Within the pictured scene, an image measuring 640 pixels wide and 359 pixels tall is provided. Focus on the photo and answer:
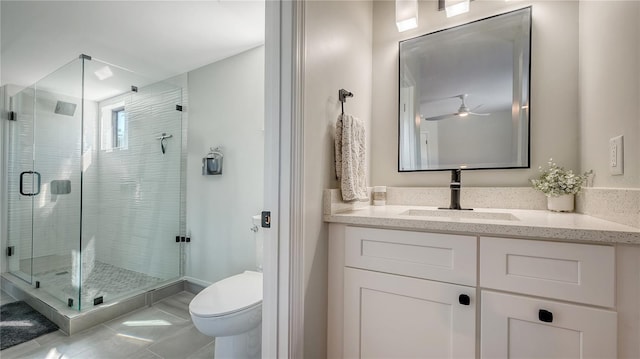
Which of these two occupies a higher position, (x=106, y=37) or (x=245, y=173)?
(x=106, y=37)

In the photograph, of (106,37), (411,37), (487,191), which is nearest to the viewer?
→ (487,191)

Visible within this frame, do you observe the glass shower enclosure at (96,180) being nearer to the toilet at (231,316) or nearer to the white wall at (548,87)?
the toilet at (231,316)

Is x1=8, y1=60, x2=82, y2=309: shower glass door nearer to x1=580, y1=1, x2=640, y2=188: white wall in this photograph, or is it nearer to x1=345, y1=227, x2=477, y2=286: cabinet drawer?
x1=345, y1=227, x2=477, y2=286: cabinet drawer

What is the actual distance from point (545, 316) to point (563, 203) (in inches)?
25.9

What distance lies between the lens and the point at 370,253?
3.59ft

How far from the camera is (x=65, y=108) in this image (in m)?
2.31

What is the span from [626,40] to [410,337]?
4.16ft

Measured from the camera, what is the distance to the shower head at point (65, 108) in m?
2.27

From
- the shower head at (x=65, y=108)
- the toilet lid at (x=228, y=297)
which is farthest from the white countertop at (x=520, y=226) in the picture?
the shower head at (x=65, y=108)

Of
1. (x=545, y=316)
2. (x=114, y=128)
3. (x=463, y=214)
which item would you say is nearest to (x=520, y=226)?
(x=545, y=316)

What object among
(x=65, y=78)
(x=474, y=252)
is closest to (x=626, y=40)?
(x=474, y=252)

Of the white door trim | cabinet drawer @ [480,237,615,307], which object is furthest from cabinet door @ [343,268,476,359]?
the white door trim

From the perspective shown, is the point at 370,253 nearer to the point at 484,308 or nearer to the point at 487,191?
the point at 484,308

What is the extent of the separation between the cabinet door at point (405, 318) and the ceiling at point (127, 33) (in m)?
1.77
